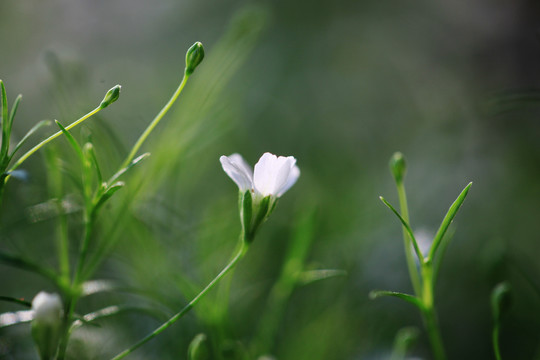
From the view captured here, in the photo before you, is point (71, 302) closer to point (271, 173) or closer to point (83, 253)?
point (83, 253)

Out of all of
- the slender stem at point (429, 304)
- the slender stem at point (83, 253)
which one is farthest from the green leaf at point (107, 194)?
the slender stem at point (429, 304)

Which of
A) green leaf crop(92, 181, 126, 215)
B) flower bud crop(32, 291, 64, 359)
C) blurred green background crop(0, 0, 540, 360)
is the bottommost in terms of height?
blurred green background crop(0, 0, 540, 360)

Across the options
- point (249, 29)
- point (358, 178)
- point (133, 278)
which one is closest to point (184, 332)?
point (133, 278)

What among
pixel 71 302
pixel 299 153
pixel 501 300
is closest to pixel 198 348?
pixel 71 302

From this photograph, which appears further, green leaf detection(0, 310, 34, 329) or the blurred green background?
the blurred green background

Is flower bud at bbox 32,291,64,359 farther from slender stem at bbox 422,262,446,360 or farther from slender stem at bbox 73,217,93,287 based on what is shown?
slender stem at bbox 422,262,446,360

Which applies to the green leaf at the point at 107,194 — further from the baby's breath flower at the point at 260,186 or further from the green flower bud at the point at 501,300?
the green flower bud at the point at 501,300

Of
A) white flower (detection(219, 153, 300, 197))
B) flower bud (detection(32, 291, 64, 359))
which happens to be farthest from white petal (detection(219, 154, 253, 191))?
flower bud (detection(32, 291, 64, 359))
